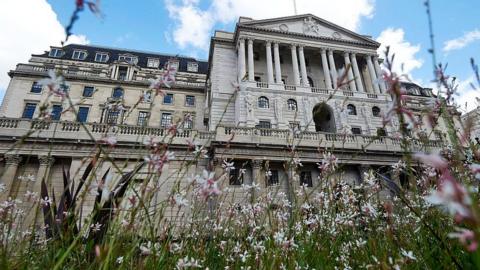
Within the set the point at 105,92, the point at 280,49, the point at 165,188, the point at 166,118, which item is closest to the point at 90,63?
the point at 105,92

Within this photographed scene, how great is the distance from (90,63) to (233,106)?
2565 cm

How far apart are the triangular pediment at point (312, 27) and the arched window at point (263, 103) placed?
9.90m

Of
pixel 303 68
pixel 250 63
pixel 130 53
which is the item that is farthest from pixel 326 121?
pixel 130 53

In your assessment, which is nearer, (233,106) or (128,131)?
(128,131)

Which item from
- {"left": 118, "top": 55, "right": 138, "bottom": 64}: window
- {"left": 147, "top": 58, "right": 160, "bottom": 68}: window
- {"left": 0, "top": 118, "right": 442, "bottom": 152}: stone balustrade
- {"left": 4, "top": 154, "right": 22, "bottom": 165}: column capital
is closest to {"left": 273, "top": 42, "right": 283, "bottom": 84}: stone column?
{"left": 0, "top": 118, "right": 442, "bottom": 152}: stone balustrade

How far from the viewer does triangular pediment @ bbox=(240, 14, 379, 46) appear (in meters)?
31.0

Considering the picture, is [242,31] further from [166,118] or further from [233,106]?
[166,118]

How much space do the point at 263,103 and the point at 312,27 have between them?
1357 cm

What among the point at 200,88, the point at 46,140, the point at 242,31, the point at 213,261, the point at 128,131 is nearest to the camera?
the point at 213,261

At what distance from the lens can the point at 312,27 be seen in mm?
32094

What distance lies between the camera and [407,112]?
110cm

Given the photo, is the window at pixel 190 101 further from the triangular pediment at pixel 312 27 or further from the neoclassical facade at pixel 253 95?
the triangular pediment at pixel 312 27

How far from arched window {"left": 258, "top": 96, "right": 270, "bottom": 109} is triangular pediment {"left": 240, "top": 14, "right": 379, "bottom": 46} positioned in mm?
9899

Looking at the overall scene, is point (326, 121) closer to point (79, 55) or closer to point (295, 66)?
point (295, 66)
